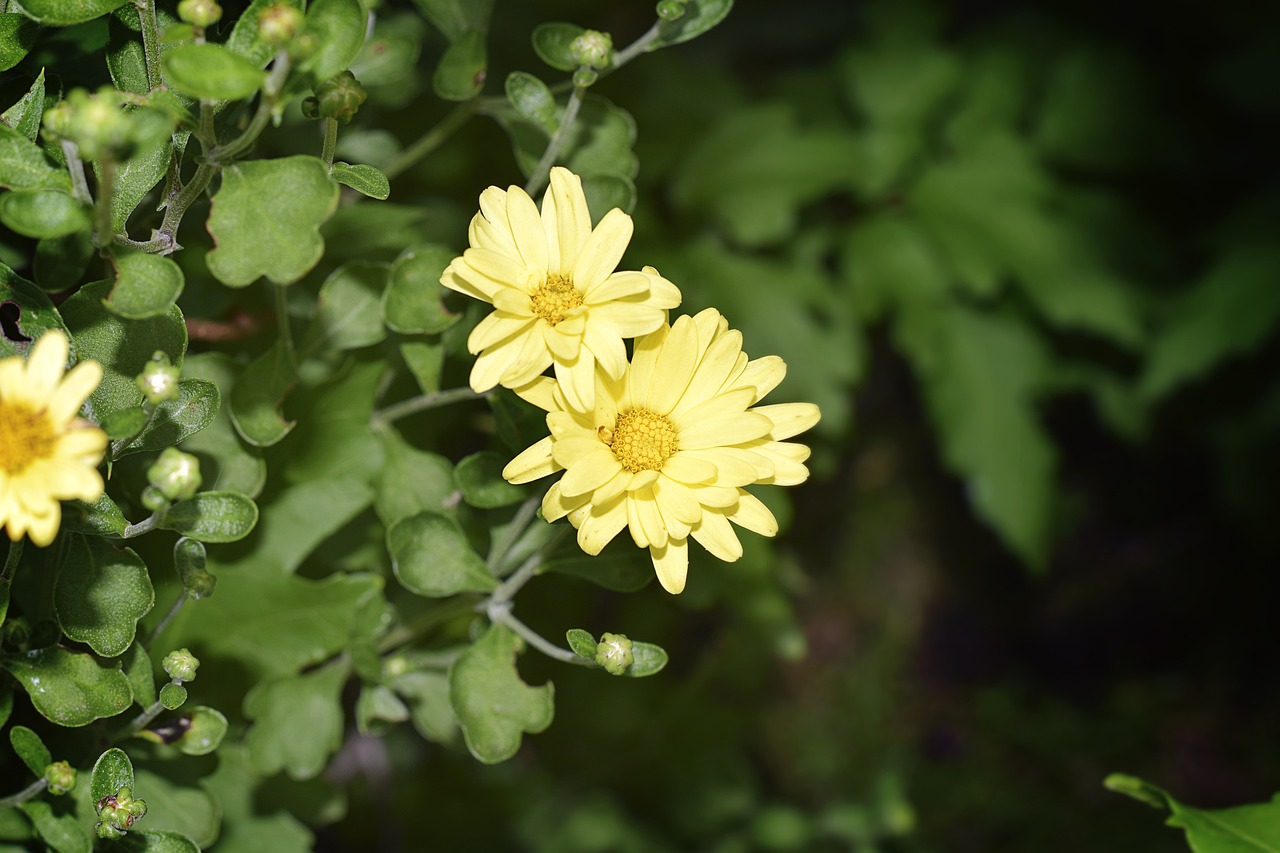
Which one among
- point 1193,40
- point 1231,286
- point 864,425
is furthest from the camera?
point 864,425

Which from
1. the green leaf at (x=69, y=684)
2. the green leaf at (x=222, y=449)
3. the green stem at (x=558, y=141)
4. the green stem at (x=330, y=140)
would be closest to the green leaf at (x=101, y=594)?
the green leaf at (x=69, y=684)

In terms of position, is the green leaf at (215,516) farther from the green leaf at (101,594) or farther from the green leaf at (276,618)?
the green leaf at (276,618)

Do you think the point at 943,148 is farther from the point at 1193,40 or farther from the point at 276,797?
the point at 276,797

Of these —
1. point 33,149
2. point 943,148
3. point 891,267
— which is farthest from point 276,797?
point 943,148

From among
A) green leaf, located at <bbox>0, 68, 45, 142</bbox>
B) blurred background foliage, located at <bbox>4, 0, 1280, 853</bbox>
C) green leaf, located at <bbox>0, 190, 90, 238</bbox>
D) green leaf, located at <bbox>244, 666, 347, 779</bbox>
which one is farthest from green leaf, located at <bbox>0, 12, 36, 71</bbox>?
green leaf, located at <bbox>244, 666, 347, 779</bbox>

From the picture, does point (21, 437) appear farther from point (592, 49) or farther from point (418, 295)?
point (592, 49)
